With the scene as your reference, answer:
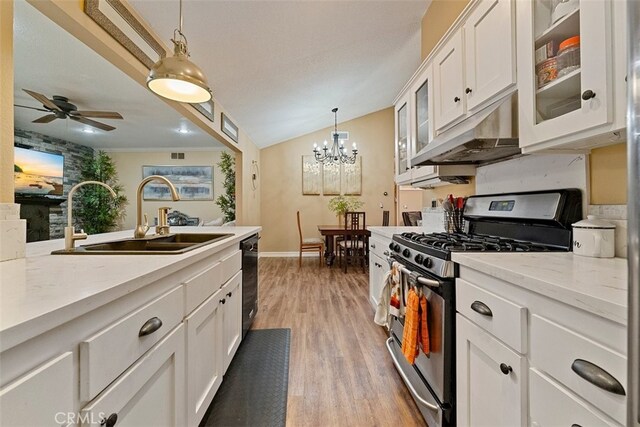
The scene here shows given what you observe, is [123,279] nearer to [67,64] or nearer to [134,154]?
[67,64]

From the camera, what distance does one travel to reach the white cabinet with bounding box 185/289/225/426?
3.72ft

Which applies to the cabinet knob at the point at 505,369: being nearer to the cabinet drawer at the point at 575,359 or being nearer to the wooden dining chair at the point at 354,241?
the cabinet drawer at the point at 575,359

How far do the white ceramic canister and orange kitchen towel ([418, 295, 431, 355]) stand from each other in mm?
657

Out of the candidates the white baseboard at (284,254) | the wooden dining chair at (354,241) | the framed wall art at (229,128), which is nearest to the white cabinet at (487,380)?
the wooden dining chair at (354,241)

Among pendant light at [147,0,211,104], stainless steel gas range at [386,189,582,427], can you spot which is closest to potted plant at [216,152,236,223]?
pendant light at [147,0,211,104]

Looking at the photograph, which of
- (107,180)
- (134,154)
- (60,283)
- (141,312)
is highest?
(134,154)

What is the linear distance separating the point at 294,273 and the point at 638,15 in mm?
4477

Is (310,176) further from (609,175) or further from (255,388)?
(609,175)

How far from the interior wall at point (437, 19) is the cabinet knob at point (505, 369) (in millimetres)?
2456

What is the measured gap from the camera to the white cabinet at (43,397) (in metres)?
0.43

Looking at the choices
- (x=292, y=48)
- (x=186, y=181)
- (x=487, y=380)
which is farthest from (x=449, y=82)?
(x=186, y=181)

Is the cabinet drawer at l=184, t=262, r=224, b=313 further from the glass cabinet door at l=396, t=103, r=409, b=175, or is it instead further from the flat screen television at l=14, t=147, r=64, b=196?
the flat screen television at l=14, t=147, r=64, b=196

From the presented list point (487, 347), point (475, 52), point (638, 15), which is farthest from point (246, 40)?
point (487, 347)

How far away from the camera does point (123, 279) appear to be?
73cm
